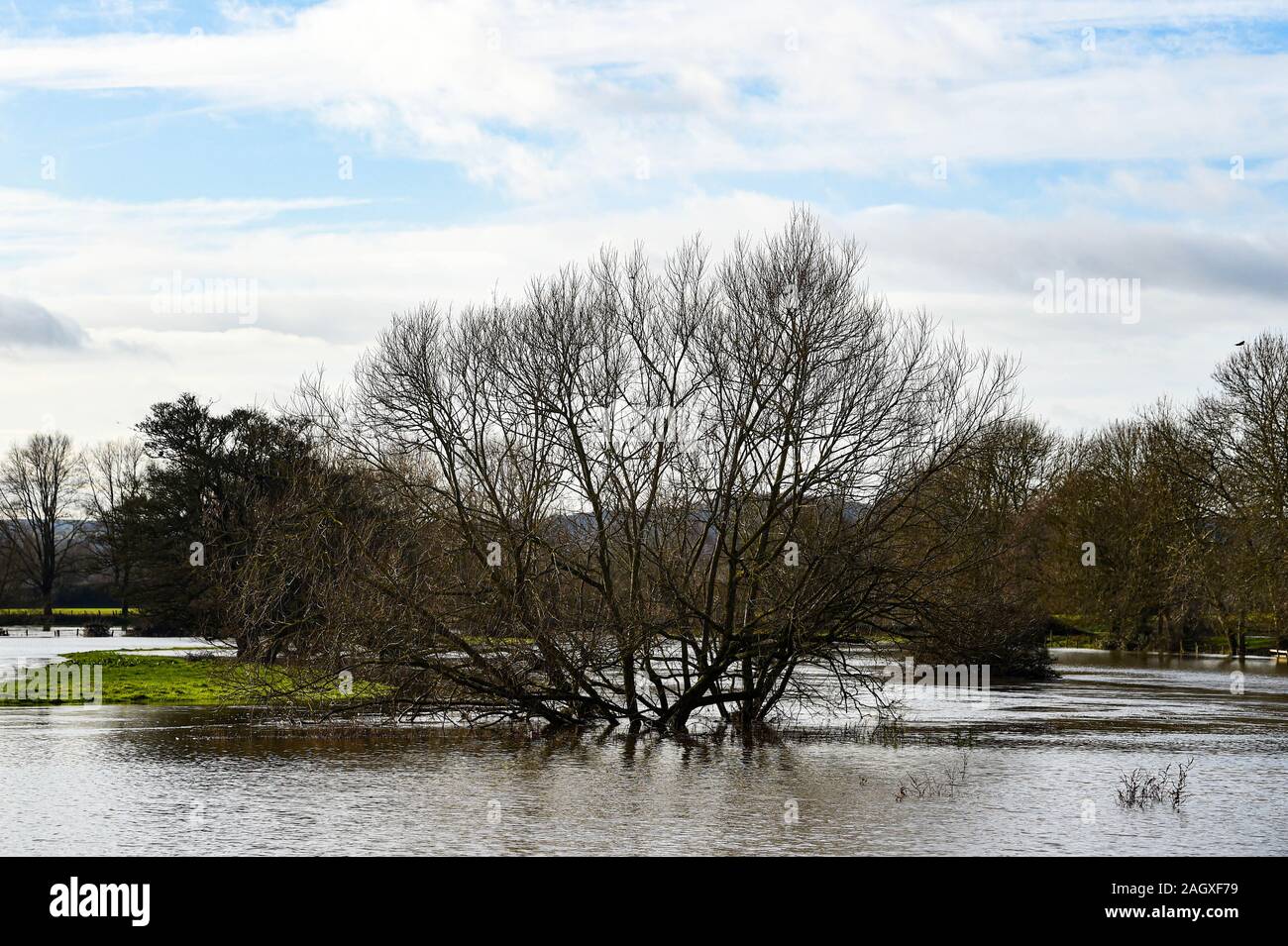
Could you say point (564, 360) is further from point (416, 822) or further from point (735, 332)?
point (416, 822)

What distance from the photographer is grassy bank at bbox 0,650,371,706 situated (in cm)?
2769

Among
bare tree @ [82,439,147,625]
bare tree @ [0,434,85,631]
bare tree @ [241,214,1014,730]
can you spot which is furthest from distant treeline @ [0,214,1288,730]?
bare tree @ [0,434,85,631]

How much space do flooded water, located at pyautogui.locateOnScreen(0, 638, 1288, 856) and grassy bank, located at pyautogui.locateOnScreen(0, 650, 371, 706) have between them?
109 centimetres

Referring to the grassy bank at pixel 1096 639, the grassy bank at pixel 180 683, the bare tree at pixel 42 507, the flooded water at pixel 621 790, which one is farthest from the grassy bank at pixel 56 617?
the flooded water at pixel 621 790

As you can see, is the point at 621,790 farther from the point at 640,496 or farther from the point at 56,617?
the point at 56,617

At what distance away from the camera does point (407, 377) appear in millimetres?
27922

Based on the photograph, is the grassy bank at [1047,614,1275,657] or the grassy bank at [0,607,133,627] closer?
the grassy bank at [1047,614,1275,657]

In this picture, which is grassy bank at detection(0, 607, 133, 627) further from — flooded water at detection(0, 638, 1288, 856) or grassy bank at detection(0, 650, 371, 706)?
flooded water at detection(0, 638, 1288, 856)

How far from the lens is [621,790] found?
65.3 ft

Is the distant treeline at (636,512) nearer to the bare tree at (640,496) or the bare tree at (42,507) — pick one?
the bare tree at (640,496)
